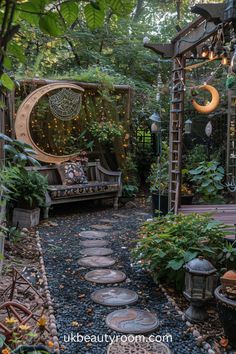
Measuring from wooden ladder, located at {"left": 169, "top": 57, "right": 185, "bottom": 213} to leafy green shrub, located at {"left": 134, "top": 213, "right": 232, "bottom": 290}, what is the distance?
122 cm

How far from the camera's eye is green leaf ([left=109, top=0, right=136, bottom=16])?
2.53 ft

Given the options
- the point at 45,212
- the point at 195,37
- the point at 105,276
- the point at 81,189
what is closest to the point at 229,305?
the point at 105,276

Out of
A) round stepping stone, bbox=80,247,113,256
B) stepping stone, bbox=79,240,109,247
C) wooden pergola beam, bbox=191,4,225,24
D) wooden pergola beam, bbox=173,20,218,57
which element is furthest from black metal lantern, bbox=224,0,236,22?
stepping stone, bbox=79,240,109,247

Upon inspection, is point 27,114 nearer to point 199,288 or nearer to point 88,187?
point 88,187

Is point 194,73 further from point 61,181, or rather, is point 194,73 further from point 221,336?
point 221,336

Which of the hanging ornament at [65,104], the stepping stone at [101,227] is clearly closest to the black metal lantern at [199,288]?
the stepping stone at [101,227]

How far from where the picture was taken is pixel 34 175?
517 cm

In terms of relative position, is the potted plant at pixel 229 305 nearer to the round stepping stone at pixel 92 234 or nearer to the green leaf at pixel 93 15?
the green leaf at pixel 93 15

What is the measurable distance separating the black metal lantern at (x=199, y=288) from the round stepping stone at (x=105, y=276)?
83 cm

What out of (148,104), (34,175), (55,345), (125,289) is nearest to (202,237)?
(125,289)

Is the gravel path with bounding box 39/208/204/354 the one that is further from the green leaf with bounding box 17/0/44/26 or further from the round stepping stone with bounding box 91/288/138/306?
the green leaf with bounding box 17/0/44/26

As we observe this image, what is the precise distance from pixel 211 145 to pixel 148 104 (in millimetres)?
1562

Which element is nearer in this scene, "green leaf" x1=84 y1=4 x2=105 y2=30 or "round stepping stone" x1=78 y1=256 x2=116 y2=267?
"green leaf" x1=84 y1=4 x2=105 y2=30

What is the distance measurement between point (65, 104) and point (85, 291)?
13.4 feet
